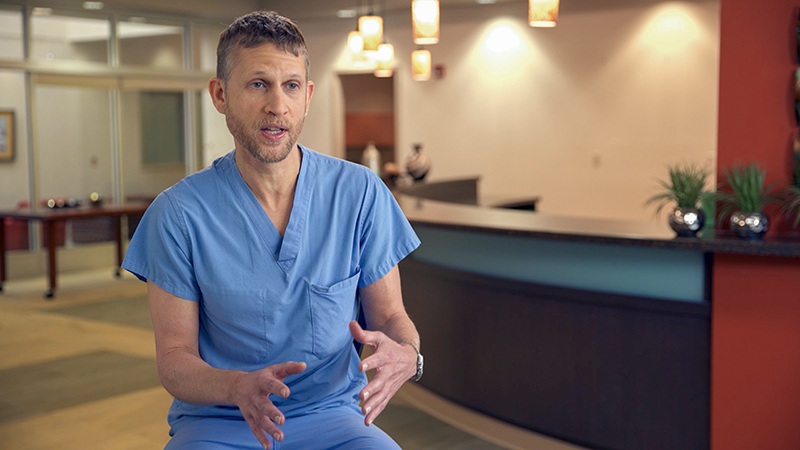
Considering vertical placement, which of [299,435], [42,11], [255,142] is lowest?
[299,435]

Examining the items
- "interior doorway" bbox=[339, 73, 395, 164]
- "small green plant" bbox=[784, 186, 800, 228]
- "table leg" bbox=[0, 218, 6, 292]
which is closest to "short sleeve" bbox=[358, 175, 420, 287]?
"small green plant" bbox=[784, 186, 800, 228]

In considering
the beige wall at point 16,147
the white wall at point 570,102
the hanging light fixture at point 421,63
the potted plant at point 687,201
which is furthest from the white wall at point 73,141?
the potted plant at point 687,201

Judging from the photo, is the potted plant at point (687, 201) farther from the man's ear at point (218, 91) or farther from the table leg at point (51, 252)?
the table leg at point (51, 252)

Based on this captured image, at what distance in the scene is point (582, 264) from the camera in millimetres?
3297

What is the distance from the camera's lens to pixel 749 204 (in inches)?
117

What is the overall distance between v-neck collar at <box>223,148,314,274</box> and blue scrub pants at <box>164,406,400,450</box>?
0.33 meters

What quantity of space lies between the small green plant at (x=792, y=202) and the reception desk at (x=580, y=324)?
0.19 metres

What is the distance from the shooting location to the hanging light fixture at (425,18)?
14.8 ft

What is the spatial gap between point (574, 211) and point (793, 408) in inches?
250

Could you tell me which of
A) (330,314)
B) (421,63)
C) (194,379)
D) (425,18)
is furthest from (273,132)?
(421,63)

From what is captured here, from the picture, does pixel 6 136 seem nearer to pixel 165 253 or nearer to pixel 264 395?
pixel 165 253

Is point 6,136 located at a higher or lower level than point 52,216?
higher

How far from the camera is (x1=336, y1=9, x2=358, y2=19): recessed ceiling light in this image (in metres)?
10.3

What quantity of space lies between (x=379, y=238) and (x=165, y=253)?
0.46 meters
